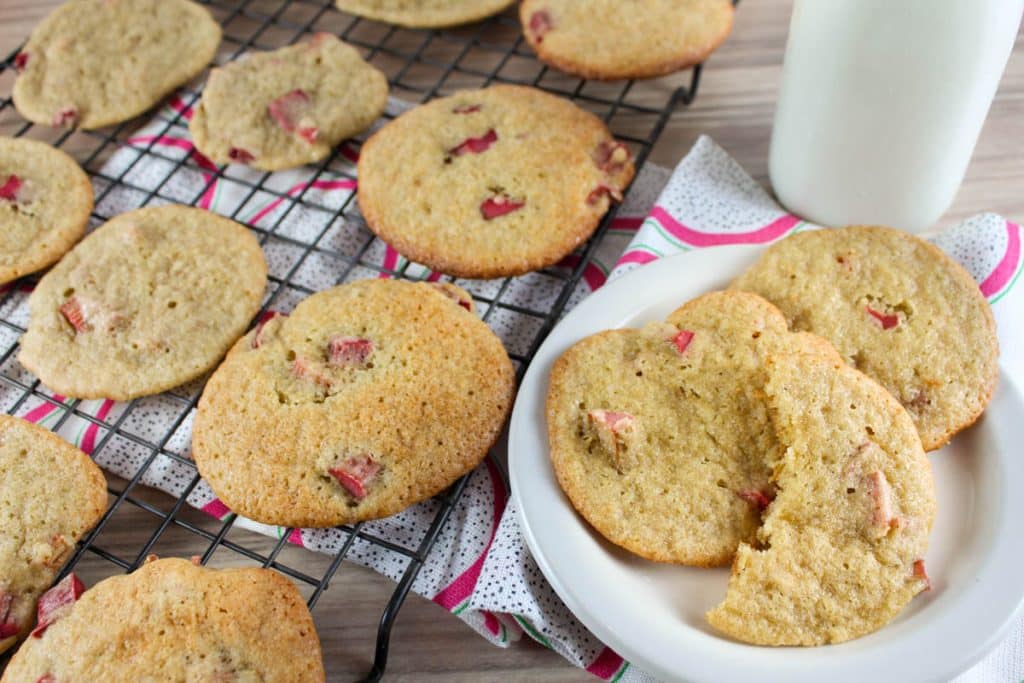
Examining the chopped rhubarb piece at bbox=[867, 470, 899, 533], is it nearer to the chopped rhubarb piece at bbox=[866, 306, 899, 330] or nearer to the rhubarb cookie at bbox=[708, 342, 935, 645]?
the rhubarb cookie at bbox=[708, 342, 935, 645]

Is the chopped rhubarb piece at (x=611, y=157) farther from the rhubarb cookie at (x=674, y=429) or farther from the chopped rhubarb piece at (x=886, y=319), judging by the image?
the chopped rhubarb piece at (x=886, y=319)

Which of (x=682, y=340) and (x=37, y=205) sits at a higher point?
(x=682, y=340)

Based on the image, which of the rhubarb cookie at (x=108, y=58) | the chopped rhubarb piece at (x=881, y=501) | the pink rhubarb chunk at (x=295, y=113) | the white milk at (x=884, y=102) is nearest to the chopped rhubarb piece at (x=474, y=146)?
the pink rhubarb chunk at (x=295, y=113)

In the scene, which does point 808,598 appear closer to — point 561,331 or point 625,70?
point 561,331

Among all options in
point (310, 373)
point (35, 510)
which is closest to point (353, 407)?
point (310, 373)

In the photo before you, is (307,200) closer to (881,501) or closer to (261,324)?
(261,324)

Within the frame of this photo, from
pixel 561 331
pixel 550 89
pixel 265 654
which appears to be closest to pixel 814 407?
pixel 561 331

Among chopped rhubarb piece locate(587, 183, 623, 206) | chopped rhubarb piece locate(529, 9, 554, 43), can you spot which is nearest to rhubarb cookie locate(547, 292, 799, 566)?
chopped rhubarb piece locate(587, 183, 623, 206)
